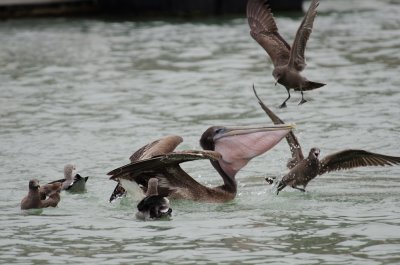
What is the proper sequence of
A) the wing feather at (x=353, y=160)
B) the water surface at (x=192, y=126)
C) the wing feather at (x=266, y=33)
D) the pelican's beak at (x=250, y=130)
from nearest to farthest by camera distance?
the water surface at (x=192, y=126), the pelican's beak at (x=250, y=130), the wing feather at (x=353, y=160), the wing feather at (x=266, y=33)

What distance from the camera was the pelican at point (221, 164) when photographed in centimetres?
1062

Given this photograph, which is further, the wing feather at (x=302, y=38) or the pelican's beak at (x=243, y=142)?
the wing feather at (x=302, y=38)

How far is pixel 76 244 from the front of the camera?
938cm

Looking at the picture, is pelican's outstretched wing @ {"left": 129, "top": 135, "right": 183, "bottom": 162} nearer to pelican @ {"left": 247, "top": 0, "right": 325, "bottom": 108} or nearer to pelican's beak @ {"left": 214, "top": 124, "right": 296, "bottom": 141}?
pelican's beak @ {"left": 214, "top": 124, "right": 296, "bottom": 141}

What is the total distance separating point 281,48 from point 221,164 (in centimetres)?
221

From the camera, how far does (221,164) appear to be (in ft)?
35.8

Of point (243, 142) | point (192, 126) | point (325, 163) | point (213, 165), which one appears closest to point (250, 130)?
point (243, 142)

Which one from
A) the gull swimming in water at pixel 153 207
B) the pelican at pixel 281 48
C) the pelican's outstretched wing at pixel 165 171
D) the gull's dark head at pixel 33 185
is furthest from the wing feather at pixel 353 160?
the gull's dark head at pixel 33 185

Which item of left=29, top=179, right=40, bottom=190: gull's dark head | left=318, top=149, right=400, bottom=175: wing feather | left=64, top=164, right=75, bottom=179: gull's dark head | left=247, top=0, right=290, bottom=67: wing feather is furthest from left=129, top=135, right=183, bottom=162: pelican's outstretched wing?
left=247, top=0, right=290, bottom=67: wing feather

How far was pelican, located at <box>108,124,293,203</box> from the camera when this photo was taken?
10.6 metres

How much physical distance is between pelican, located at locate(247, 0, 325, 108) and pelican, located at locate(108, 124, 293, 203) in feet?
4.76

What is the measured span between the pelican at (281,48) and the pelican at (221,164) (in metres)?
1.45

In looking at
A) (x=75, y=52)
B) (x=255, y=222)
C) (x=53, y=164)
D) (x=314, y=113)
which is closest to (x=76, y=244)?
(x=255, y=222)

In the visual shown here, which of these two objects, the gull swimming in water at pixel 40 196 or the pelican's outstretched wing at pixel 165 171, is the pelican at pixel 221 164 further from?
the gull swimming in water at pixel 40 196
